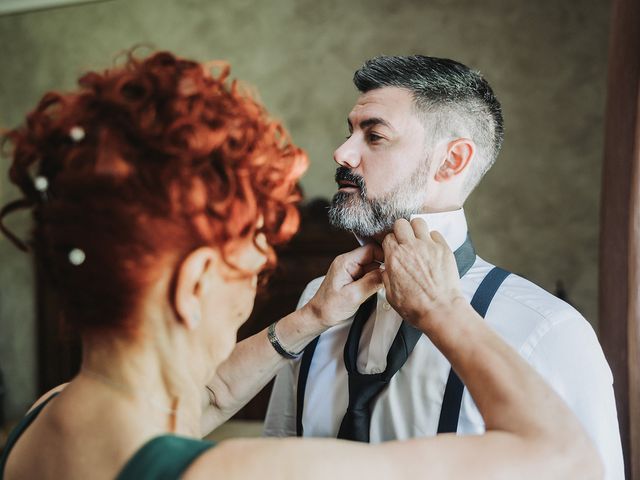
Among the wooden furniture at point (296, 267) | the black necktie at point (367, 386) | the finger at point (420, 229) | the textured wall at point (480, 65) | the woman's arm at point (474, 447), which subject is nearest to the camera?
the woman's arm at point (474, 447)

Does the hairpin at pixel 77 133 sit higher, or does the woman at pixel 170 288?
A: the hairpin at pixel 77 133

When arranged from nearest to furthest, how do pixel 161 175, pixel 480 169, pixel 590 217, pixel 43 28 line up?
pixel 161 175, pixel 480 169, pixel 590 217, pixel 43 28

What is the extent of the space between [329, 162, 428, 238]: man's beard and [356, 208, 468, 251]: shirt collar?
0.06m

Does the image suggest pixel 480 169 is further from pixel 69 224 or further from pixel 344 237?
pixel 344 237

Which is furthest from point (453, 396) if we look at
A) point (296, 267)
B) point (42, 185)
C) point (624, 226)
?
point (296, 267)

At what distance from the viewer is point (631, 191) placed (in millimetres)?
1395

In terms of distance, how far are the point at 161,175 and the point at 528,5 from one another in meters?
3.51

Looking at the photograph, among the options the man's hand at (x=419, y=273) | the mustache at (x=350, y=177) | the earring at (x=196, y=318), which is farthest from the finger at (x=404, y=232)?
the earring at (x=196, y=318)

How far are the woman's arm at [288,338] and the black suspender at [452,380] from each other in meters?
0.12

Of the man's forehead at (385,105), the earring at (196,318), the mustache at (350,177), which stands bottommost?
the earring at (196,318)

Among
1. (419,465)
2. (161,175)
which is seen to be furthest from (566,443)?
(161,175)

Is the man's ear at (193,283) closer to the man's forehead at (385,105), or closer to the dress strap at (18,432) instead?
the dress strap at (18,432)

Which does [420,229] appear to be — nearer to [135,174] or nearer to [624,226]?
[135,174]

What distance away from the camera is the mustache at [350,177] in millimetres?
1436
